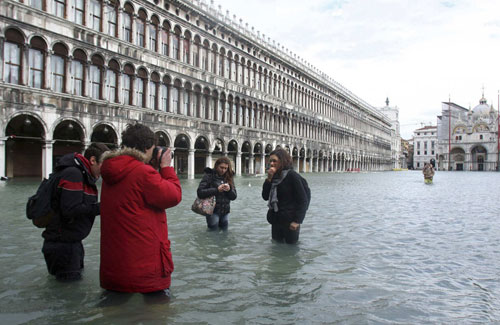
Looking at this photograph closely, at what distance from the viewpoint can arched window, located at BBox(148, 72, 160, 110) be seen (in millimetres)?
28275

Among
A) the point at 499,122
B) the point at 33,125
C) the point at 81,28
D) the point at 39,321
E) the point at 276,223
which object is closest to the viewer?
the point at 39,321

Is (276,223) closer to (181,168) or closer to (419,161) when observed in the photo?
(181,168)

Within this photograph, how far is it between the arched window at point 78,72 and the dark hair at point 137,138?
2190 centimetres

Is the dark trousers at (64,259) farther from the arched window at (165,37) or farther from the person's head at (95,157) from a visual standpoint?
the arched window at (165,37)

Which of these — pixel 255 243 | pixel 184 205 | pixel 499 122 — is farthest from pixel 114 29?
pixel 499 122

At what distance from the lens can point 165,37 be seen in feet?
96.9

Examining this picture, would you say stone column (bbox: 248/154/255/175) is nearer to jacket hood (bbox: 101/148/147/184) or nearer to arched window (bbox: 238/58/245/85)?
arched window (bbox: 238/58/245/85)

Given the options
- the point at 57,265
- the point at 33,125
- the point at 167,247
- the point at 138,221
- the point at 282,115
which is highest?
the point at 282,115

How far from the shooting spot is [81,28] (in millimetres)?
22891

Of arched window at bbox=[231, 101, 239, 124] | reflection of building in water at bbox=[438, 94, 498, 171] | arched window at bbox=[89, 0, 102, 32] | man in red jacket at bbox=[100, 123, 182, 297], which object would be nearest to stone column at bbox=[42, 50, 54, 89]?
arched window at bbox=[89, 0, 102, 32]

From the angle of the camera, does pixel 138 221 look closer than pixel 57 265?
Yes

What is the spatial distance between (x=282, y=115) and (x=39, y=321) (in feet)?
148

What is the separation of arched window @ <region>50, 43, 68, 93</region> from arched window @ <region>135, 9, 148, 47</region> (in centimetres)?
577

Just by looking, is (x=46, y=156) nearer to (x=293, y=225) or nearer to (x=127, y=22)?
(x=127, y=22)
